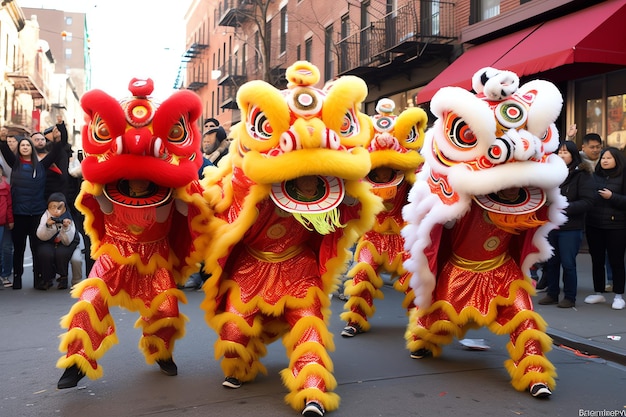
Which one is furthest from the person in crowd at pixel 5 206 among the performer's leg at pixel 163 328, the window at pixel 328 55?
the window at pixel 328 55

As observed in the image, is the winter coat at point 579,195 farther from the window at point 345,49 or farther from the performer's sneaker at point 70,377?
the window at point 345,49

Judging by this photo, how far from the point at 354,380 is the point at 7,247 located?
20.1 ft

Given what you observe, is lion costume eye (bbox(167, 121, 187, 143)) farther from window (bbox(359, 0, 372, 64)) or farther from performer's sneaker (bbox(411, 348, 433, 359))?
window (bbox(359, 0, 372, 64))

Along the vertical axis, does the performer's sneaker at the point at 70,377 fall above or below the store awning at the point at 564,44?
below

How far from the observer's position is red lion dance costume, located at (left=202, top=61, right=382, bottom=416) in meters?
3.82

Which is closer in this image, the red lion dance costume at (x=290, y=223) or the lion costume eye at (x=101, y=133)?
the red lion dance costume at (x=290, y=223)

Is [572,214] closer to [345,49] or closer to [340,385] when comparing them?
[340,385]

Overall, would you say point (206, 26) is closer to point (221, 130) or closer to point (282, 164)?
point (221, 130)

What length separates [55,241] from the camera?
880cm

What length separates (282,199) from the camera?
156 inches

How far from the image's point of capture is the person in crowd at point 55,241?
8.69 metres

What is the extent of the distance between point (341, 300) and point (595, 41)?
5.75 m

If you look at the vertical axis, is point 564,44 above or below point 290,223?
above

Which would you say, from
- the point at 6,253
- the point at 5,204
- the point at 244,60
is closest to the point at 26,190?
the point at 5,204
